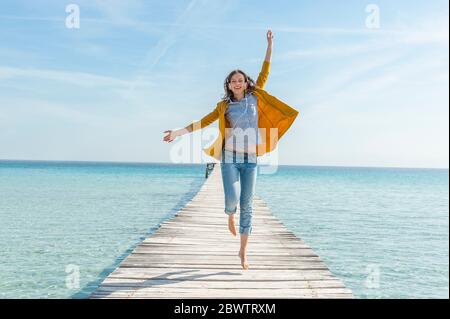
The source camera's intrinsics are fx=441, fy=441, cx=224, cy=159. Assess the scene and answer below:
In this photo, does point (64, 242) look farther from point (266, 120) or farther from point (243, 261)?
point (266, 120)

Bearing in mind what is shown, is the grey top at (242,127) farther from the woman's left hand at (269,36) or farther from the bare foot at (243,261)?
the bare foot at (243,261)

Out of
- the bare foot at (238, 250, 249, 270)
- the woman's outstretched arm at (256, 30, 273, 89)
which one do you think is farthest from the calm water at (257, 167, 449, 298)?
the woman's outstretched arm at (256, 30, 273, 89)

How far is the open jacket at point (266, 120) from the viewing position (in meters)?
4.47

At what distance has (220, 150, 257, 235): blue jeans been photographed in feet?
14.6

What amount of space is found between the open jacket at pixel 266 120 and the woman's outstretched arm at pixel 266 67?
0.09m

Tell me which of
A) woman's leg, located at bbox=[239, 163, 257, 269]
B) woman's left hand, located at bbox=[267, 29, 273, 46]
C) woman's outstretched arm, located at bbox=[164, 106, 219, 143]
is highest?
woman's left hand, located at bbox=[267, 29, 273, 46]

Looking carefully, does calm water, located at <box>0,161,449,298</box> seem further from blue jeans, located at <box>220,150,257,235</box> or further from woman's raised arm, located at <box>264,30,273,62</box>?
woman's raised arm, located at <box>264,30,273,62</box>

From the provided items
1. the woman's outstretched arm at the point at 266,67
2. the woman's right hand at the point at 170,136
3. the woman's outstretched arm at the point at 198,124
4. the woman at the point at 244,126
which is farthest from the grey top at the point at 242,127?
the woman's right hand at the point at 170,136

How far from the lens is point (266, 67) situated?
4.62 meters

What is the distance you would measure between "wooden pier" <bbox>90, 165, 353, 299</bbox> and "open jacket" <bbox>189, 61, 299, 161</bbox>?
1343 millimetres

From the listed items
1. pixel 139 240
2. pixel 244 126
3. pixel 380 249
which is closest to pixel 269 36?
pixel 244 126

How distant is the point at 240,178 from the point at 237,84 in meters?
0.96
